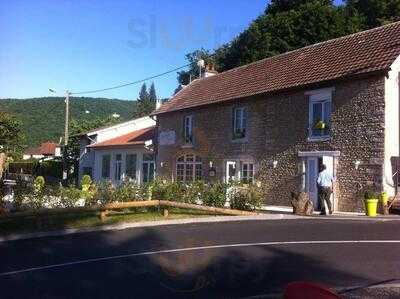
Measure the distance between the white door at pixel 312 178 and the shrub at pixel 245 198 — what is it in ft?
10.9

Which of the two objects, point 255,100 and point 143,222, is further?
point 255,100

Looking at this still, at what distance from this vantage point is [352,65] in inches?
811

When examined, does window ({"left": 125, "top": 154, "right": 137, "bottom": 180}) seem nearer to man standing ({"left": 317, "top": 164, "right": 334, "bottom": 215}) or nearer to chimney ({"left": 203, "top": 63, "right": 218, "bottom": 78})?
chimney ({"left": 203, "top": 63, "right": 218, "bottom": 78})

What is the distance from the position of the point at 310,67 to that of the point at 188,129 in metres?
9.18

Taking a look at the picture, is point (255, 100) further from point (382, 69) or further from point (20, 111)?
point (20, 111)

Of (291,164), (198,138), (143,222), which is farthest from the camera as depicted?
(198,138)

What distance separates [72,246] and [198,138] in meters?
17.6

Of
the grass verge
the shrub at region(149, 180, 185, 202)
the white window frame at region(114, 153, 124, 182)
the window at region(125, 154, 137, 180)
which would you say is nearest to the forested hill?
the white window frame at region(114, 153, 124, 182)

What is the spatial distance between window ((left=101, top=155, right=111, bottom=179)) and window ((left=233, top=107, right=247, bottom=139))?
16.1 m

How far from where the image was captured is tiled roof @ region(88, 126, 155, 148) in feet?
122

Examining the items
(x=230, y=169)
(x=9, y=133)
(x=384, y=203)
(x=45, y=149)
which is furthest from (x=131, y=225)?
(x=45, y=149)

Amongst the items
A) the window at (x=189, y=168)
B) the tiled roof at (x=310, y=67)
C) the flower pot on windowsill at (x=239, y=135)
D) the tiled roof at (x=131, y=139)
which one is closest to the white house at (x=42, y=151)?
the tiled roof at (x=131, y=139)

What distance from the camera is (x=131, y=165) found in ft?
124

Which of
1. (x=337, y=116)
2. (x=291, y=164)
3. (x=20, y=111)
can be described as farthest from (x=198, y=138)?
(x=20, y=111)
